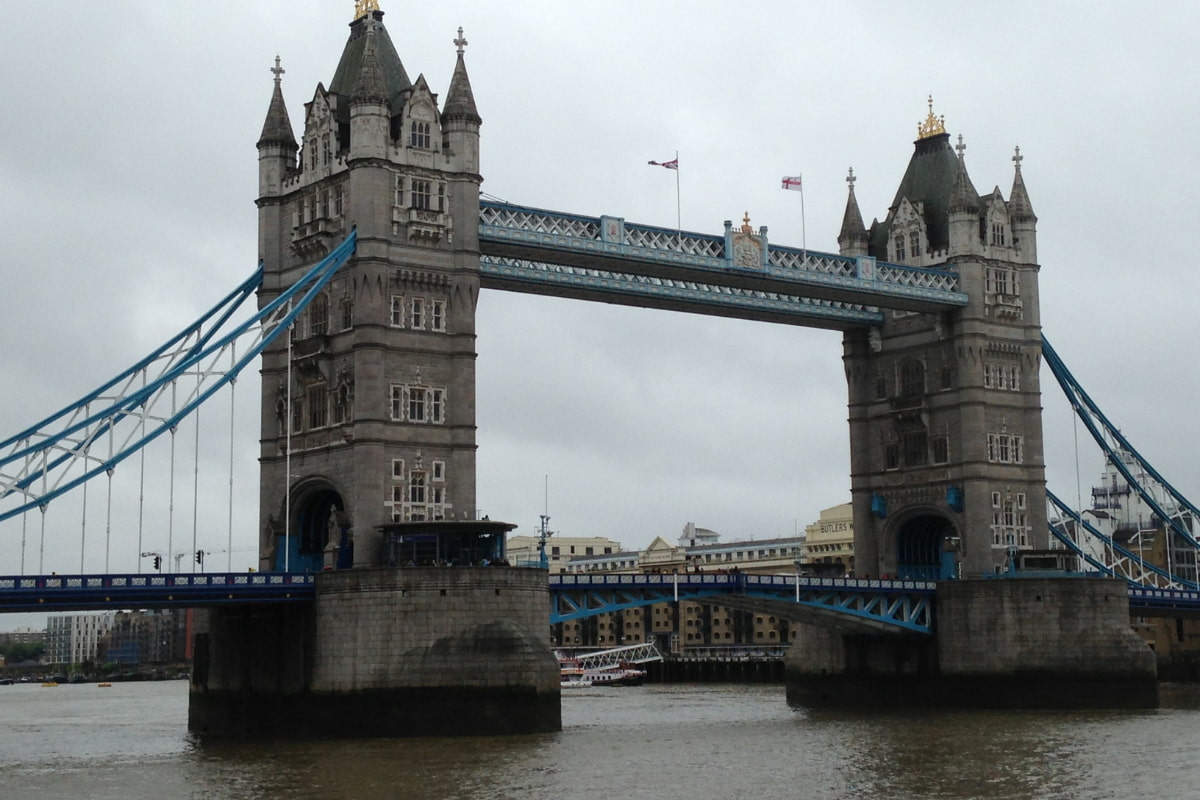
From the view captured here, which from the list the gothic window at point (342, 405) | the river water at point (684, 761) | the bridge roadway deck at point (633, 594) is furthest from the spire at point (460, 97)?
the river water at point (684, 761)

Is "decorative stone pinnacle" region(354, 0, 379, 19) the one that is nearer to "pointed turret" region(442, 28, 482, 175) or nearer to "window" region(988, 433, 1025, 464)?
"pointed turret" region(442, 28, 482, 175)

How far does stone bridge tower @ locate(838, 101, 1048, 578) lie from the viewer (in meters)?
93.3

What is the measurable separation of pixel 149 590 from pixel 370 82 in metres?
23.2

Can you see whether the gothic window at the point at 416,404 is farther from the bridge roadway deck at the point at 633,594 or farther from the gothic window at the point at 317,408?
the bridge roadway deck at the point at 633,594

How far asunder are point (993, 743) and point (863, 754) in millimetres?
6125

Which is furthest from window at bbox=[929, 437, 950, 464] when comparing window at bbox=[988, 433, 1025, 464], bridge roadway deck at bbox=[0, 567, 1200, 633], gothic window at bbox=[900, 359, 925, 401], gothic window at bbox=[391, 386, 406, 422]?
gothic window at bbox=[391, 386, 406, 422]

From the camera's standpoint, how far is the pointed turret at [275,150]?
7900cm

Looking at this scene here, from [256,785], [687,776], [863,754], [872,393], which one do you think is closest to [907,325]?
[872,393]

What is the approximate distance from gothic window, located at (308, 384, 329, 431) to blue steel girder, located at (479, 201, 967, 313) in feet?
30.5

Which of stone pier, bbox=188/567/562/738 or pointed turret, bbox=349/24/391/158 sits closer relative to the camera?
stone pier, bbox=188/567/562/738

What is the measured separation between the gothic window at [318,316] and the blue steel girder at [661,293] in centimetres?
677

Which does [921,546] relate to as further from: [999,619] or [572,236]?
[572,236]

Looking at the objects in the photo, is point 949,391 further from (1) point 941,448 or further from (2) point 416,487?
(2) point 416,487

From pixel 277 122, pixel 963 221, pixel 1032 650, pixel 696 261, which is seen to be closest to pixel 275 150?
pixel 277 122
